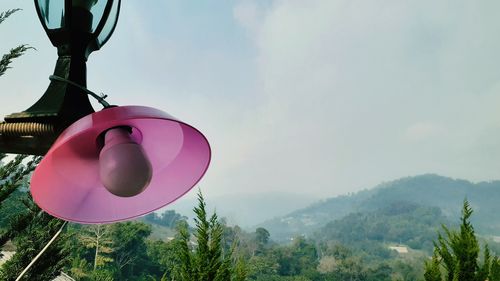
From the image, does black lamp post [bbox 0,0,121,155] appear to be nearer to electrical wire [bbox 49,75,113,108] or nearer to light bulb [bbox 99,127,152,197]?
electrical wire [bbox 49,75,113,108]

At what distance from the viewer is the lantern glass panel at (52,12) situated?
755 millimetres

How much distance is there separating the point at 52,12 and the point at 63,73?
0.15 m

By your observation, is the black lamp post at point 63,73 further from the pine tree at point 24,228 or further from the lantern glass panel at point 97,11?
the pine tree at point 24,228

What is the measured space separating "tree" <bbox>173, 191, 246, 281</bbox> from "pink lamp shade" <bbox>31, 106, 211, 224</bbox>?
2.52 meters

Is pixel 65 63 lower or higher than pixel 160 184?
higher

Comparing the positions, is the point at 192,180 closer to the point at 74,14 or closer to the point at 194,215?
the point at 74,14

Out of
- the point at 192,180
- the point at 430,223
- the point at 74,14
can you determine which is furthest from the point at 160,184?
the point at 430,223

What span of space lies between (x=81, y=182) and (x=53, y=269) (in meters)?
5.22

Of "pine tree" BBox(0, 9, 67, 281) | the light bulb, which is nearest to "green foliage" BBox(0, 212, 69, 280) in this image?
"pine tree" BBox(0, 9, 67, 281)

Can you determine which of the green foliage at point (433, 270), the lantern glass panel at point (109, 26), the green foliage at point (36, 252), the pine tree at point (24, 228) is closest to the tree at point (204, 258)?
the pine tree at point (24, 228)

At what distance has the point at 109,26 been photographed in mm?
834

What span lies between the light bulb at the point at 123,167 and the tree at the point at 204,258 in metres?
2.68

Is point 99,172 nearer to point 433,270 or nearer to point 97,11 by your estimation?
point 97,11

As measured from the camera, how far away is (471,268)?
4.75m
